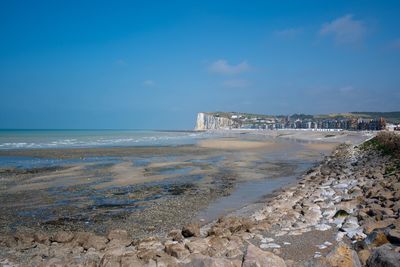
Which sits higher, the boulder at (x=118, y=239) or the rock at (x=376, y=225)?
the rock at (x=376, y=225)

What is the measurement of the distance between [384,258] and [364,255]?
0.66m

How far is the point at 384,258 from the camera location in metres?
4.00

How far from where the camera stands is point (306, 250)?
5.55 m

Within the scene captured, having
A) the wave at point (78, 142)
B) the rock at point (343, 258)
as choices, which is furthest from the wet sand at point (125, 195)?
the wave at point (78, 142)

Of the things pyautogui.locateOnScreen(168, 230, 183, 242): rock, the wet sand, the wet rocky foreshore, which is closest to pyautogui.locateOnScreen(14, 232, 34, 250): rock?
the wet rocky foreshore

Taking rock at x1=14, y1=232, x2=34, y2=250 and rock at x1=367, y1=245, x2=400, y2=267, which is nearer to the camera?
rock at x1=367, y1=245, x2=400, y2=267

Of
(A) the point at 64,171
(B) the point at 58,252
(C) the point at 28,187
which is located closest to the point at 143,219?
(B) the point at 58,252

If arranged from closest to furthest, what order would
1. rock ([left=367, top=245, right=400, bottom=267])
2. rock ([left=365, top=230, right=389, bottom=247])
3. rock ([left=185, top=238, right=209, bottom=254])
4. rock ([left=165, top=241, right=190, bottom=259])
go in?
rock ([left=367, top=245, right=400, bottom=267])
rock ([left=365, top=230, right=389, bottom=247])
rock ([left=165, top=241, right=190, bottom=259])
rock ([left=185, top=238, right=209, bottom=254])

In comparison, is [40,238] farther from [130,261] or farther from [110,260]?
[130,261]

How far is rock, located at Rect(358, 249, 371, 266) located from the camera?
449cm

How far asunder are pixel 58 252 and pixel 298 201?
7.50 meters

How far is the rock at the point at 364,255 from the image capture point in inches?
177

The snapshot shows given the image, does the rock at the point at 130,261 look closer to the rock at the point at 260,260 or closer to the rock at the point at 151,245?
the rock at the point at 151,245

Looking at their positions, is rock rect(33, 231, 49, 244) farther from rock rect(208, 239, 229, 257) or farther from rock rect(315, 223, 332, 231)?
rock rect(315, 223, 332, 231)
